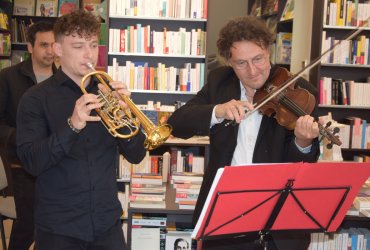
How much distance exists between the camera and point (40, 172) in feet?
6.49

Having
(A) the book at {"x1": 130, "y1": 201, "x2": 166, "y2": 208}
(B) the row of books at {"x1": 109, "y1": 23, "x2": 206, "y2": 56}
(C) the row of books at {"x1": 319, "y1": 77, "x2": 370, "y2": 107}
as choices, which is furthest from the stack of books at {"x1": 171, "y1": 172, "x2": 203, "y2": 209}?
(C) the row of books at {"x1": 319, "y1": 77, "x2": 370, "y2": 107}

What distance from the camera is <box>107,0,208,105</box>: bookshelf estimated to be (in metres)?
5.34

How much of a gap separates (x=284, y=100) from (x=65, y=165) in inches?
38.1

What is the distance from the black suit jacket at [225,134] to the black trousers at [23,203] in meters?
1.47

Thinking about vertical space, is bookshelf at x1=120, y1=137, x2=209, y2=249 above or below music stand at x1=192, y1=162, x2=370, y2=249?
below

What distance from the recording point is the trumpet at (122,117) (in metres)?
2.06

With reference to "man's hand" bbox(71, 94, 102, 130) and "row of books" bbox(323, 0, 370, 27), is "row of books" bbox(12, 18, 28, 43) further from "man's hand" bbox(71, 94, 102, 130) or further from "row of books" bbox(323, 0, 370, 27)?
"man's hand" bbox(71, 94, 102, 130)

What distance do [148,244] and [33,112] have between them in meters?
1.20

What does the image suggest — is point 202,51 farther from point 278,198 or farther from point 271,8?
point 278,198

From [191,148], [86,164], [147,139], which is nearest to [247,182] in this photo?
[147,139]

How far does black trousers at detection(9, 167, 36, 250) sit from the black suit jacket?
147 centimetres

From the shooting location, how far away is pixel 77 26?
211 cm

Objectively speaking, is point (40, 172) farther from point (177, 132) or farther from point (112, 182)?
point (177, 132)

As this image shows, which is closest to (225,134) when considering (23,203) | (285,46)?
(23,203)
